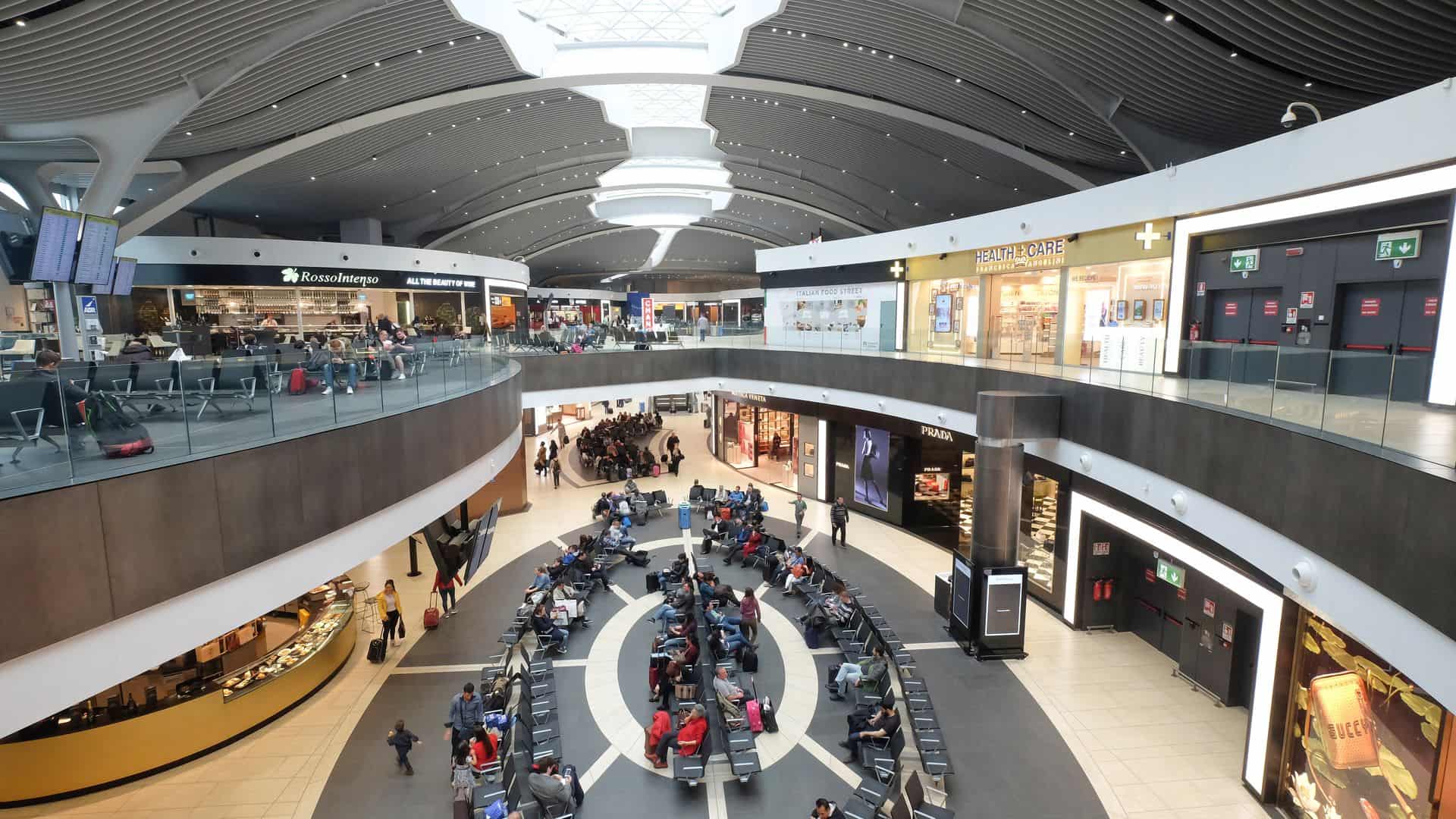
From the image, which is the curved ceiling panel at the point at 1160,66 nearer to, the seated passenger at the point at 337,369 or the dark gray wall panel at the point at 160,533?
the seated passenger at the point at 337,369

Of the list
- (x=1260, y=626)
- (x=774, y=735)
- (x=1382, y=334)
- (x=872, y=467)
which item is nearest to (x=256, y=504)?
(x=774, y=735)

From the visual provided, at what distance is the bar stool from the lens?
1316 cm

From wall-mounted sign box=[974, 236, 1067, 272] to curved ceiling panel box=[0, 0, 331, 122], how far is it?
51.0ft

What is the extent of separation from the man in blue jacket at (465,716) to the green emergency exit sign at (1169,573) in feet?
35.8

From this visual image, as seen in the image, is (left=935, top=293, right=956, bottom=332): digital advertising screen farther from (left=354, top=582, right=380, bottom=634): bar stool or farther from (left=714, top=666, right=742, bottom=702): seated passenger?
(left=354, top=582, right=380, bottom=634): bar stool

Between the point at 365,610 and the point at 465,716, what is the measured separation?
241 inches

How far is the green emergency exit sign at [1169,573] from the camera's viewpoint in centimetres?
1120

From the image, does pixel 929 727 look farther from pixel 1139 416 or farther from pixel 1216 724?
pixel 1139 416

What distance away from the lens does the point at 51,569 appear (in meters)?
5.13

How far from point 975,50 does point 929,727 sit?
578 inches

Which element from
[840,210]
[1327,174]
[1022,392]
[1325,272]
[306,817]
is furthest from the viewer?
[840,210]

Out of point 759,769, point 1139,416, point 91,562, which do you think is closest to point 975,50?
point 1139,416

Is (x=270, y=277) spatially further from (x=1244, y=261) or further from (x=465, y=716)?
(x=1244, y=261)

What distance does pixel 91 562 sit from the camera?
17.6 ft
